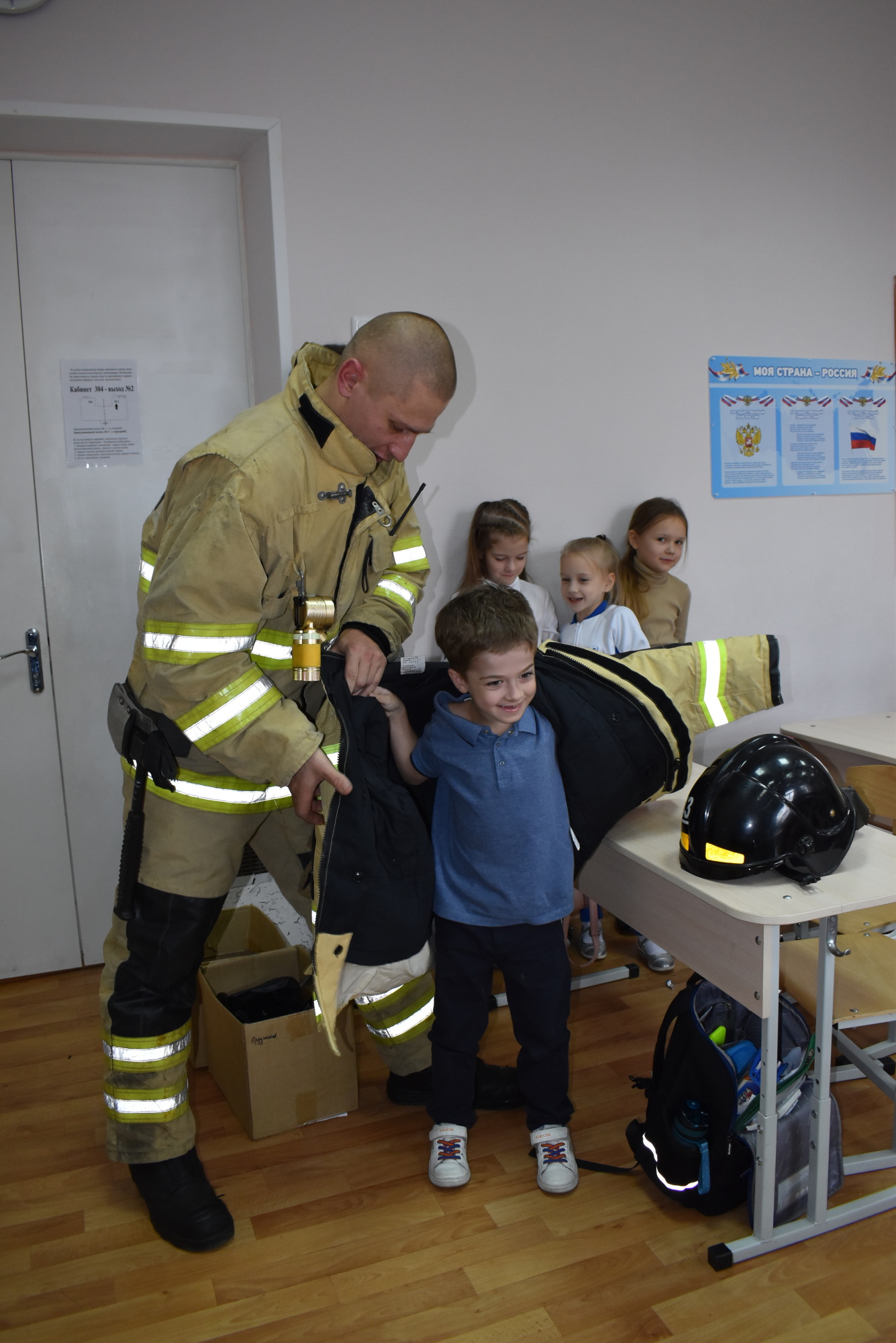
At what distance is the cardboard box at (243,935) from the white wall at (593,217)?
108 cm

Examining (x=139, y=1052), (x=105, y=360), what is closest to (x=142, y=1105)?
(x=139, y=1052)

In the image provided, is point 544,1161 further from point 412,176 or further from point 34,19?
point 34,19

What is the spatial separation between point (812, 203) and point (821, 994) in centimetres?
318

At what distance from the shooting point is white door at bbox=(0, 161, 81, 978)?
2.93 metres

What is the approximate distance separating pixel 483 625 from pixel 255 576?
467 millimetres

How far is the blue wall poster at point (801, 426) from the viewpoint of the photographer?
3594 millimetres

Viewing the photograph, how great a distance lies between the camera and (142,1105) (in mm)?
1908

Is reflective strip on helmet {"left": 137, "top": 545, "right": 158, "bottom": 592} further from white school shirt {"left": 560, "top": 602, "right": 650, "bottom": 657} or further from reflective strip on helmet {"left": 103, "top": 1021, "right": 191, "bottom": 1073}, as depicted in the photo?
white school shirt {"left": 560, "top": 602, "right": 650, "bottom": 657}

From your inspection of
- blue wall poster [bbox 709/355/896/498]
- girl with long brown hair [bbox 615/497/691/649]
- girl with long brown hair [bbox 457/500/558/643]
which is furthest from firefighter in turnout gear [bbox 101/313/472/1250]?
blue wall poster [bbox 709/355/896/498]

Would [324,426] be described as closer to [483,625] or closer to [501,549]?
[483,625]

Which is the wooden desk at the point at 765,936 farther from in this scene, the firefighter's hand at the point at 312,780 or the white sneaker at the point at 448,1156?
the firefighter's hand at the point at 312,780

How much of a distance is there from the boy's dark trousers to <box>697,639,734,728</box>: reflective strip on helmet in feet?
1.86

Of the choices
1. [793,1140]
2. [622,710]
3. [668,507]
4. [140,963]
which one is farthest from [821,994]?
[668,507]

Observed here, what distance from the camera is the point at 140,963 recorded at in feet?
6.17
